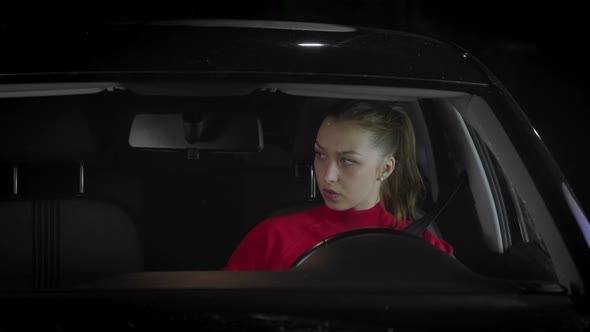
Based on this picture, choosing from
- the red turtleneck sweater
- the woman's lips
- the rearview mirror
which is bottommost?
the red turtleneck sweater

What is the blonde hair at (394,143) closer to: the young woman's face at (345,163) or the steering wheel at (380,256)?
the young woman's face at (345,163)

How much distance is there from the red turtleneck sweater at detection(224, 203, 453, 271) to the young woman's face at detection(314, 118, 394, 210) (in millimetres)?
65

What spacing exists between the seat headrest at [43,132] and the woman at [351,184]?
0.71 metres

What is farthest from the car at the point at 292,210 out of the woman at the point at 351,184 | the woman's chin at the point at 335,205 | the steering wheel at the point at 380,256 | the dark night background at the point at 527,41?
the dark night background at the point at 527,41

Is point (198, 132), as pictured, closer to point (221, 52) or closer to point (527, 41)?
point (221, 52)

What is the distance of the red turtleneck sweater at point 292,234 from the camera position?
8.26 ft

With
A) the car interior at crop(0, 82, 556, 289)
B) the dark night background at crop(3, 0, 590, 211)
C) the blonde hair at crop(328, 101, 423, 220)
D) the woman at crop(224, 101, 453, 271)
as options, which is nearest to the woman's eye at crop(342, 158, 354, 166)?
the woman at crop(224, 101, 453, 271)

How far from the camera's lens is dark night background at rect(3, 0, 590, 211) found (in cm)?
1377

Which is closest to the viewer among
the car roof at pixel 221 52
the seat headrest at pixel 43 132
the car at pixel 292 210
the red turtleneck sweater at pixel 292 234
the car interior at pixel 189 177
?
the car at pixel 292 210

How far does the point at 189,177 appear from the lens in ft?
11.6

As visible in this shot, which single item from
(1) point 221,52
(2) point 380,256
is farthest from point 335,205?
(1) point 221,52

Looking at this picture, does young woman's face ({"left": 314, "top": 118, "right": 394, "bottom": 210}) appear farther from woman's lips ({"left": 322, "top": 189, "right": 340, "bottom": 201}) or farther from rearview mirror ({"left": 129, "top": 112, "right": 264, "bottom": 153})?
rearview mirror ({"left": 129, "top": 112, "right": 264, "bottom": 153})

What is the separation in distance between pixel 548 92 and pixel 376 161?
13.2 metres

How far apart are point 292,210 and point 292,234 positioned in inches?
15.0
